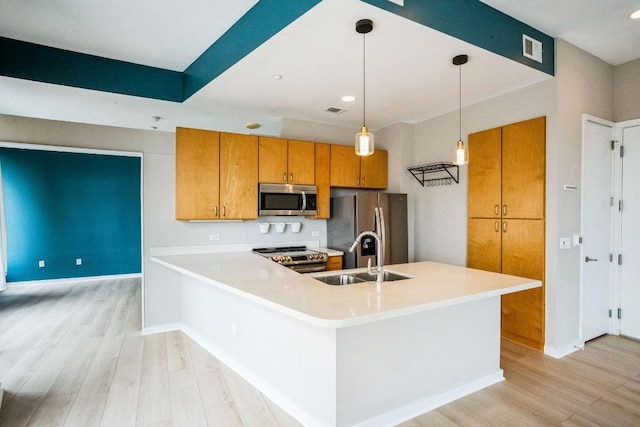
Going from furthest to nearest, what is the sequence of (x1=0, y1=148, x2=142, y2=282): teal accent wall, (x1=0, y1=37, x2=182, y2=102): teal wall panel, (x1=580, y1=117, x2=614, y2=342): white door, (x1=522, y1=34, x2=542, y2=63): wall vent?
1. (x1=0, y1=148, x2=142, y2=282): teal accent wall
2. (x1=580, y1=117, x2=614, y2=342): white door
3. (x1=0, y1=37, x2=182, y2=102): teal wall panel
4. (x1=522, y1=34, x2=542, y2=63): wall vent

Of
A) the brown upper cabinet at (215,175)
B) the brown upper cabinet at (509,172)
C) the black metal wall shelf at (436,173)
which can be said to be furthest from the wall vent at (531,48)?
the brown upper cabinet at (215,175)

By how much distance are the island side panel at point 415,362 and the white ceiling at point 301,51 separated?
6.08 ft

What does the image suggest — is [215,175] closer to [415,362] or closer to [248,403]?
[248,403]

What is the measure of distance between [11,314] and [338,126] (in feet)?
16.7

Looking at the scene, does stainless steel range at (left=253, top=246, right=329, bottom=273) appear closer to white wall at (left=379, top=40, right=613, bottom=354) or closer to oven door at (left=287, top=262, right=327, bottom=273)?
oven door at (left=287, top=262, right=327, bottom=273)

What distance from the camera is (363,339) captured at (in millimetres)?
1931

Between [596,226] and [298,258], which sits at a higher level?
A: [596,226]

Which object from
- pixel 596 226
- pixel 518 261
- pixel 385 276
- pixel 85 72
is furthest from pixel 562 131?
pixel 85 72

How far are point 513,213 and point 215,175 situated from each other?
3141 millimetres

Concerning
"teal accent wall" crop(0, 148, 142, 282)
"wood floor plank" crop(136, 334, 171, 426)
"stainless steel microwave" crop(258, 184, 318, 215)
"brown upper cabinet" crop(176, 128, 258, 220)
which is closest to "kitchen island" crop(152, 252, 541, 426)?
"wood floor plank" crop(136, 334, 171, 426)

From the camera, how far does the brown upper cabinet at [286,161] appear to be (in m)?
3.88

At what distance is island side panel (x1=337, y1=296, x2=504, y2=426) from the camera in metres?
1.90

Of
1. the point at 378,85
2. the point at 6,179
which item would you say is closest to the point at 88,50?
the point at 378,85

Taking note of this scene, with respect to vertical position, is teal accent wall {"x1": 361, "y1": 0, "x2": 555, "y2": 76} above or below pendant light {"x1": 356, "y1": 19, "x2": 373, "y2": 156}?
above
